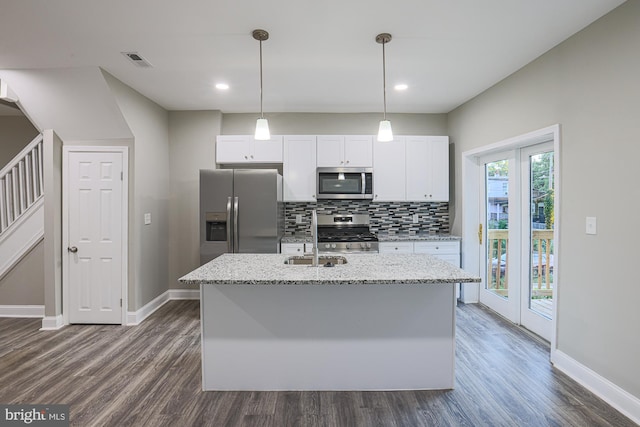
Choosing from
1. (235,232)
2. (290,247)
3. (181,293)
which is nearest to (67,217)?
(181,293)

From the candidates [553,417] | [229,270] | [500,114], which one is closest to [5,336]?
[229,270]

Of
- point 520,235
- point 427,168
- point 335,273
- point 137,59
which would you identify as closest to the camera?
point 335,273

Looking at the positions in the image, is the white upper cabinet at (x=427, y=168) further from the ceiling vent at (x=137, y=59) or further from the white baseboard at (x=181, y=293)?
the white baseboard at (x=181, y=293)

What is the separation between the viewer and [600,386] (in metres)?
2.16

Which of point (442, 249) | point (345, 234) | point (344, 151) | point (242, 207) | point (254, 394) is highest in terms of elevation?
point (344, 151)

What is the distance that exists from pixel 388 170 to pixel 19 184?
186 inches

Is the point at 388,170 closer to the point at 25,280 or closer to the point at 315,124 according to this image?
the point at 315,124

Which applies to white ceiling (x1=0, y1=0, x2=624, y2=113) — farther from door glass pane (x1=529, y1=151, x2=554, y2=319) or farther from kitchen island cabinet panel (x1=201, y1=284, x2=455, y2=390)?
kitchen island cabinet panel (x1=201, y1=284, x2=455, y2=390)

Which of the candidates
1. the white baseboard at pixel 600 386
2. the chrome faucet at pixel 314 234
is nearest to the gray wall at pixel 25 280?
the chrome faucet at pixel 314 234

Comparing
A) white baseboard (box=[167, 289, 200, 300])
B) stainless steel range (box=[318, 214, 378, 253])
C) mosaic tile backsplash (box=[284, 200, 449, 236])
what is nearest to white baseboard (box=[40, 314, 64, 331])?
white baseboard (box=[167, 289, 200, 300])

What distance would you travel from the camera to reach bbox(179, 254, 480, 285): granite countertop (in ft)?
6.16

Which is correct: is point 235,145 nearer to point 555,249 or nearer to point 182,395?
point 182,395

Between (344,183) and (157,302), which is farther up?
(344,183)

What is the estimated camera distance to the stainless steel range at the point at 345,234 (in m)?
Answer: 3.90
